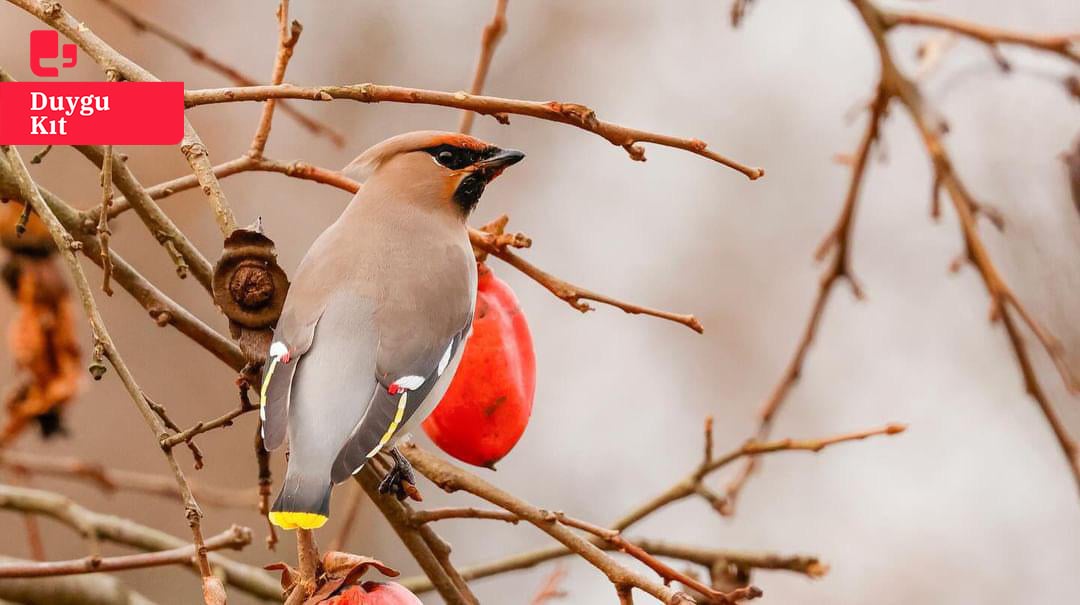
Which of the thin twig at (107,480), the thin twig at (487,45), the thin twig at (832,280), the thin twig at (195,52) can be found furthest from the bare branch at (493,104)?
the thin twig at (107,480)

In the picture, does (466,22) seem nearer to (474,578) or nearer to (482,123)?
(482,123)

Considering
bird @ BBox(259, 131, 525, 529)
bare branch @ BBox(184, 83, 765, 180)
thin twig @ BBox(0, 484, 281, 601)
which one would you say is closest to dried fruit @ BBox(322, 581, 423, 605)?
bird @ BBox(259, 131, 525, 529)

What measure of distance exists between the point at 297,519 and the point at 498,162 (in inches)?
28.6

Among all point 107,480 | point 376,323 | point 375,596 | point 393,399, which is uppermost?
point 107,480

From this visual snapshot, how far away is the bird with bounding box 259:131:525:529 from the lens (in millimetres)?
1489

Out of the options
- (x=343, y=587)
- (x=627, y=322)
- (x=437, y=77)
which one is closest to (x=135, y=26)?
(x=343, y=587)

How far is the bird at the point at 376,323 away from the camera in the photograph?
1489 mm

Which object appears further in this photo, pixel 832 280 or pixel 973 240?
pixel 832 280

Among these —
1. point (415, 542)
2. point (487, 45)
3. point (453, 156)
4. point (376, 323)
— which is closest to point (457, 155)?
point (453, 156)

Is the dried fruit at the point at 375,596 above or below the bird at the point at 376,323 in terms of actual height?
below

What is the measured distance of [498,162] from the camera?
6.28 ft

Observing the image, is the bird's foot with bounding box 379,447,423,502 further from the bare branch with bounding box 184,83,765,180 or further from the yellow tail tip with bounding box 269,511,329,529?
the bare branch with bounding box 184,83,765,180

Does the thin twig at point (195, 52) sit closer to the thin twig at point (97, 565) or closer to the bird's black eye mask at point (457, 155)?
the bird's black eye mask at point (457, 155)

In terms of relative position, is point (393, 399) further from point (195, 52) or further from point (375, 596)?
point (195, 52)
